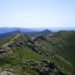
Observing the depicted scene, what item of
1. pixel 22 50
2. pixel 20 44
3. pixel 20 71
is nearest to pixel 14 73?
pixel 20 71

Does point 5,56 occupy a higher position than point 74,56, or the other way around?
point 5,56

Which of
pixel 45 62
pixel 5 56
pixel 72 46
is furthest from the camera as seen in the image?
pixel 72 46

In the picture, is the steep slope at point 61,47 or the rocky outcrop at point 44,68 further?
the steep slope at point 61,47

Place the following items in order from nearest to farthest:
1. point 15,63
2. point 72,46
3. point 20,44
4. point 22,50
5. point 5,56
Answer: point 15,63 < point 5,56 < point 22,50 < point 20,44 < point 72,46

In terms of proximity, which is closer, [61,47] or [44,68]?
[44,68]

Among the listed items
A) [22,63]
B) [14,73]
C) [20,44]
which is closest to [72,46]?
[20,44]

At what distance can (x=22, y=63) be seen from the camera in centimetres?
6706

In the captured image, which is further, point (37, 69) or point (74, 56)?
point (74, 56)

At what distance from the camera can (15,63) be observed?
214 feet

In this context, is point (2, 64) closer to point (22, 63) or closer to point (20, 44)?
point (22, 63)

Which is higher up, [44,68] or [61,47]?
[44,68]

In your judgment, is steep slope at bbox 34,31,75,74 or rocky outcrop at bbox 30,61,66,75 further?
steep slope at bbox 34,31,75,74

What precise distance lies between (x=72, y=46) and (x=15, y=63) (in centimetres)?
10763

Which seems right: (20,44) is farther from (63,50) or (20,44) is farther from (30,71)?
(63,50)
